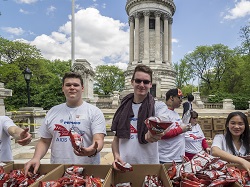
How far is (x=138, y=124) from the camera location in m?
2.72

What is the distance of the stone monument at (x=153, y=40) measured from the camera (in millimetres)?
42688

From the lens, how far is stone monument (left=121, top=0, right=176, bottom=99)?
42.7 meters

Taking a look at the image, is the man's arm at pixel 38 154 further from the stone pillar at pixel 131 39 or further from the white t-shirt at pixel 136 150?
the stone pillar at pixel 131 39

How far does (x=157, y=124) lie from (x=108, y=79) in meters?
67.0

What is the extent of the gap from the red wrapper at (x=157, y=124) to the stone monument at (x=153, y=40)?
129ft

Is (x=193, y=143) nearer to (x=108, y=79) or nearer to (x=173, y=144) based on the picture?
(x=173, y=144)

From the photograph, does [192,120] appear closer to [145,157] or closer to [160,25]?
[145,157]

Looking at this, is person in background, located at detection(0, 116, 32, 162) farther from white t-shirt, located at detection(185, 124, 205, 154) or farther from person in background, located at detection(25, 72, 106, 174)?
white t-shirt, located at detection(185, 124, 205, 154)

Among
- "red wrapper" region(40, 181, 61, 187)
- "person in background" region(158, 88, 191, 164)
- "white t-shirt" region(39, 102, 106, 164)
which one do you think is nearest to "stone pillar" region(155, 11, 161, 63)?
"person in background" region(158, 88, 191, 164)

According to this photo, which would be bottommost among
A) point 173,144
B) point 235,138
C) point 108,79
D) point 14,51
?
point 173,144

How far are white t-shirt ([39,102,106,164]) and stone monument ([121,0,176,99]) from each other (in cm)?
3842

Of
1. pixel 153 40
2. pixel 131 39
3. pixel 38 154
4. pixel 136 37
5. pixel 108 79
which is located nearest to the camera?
pixel 38 154

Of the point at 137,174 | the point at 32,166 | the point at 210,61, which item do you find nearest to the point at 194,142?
the point at 137,174

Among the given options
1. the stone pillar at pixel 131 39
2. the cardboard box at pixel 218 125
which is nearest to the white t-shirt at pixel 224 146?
the cardboard box at pixel 218 125
